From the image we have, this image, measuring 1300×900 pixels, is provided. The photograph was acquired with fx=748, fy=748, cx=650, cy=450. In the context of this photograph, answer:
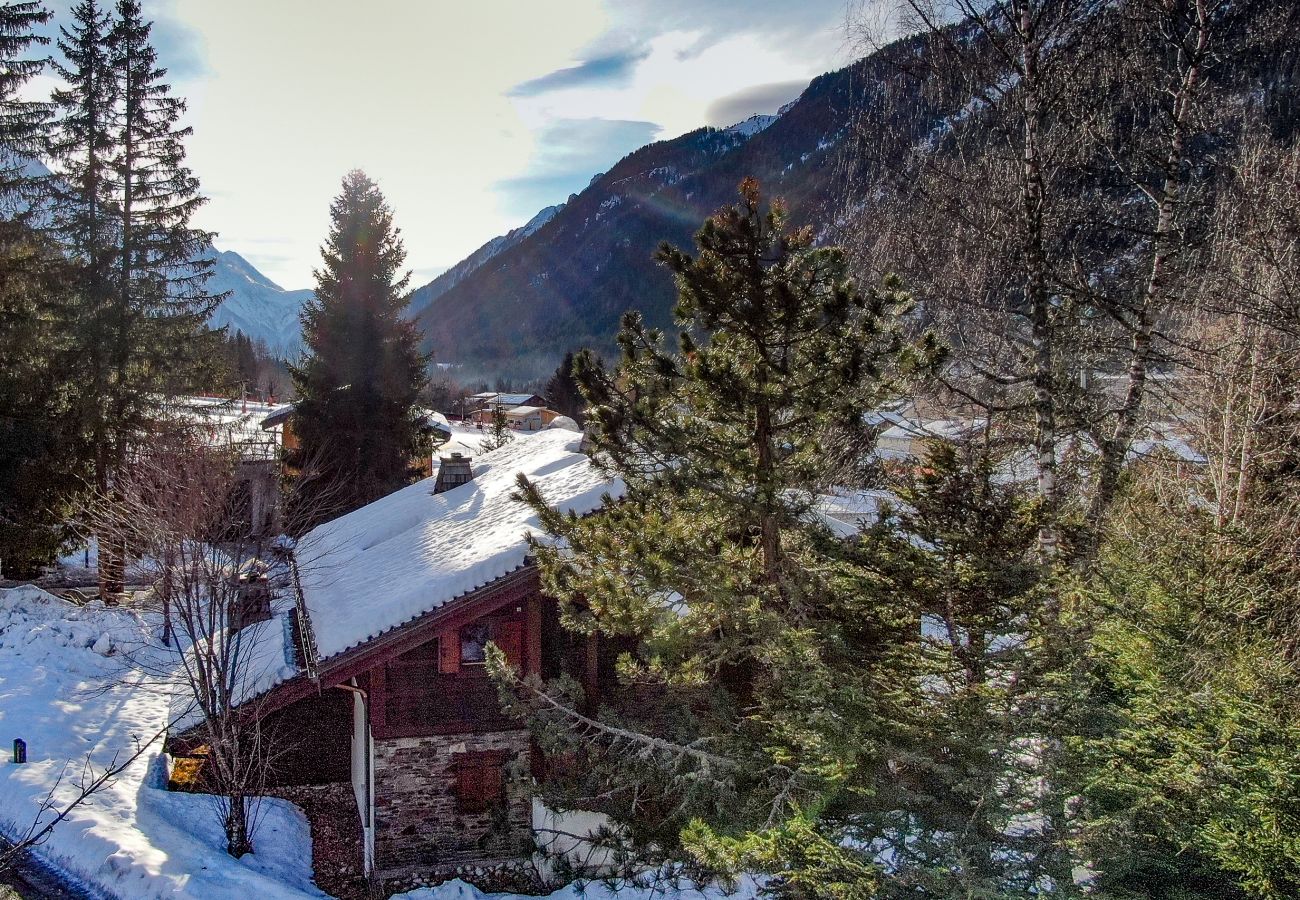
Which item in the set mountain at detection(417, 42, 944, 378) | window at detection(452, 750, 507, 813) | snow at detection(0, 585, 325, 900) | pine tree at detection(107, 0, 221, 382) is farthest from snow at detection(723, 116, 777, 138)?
window at detection(452, 750, 507, 813)

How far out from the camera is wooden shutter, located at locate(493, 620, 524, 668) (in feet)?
36.7

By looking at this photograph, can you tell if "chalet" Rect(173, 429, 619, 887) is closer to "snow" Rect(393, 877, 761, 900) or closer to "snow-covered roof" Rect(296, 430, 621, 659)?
"snow-covered roof" Rect(296, 430, 621, 659)

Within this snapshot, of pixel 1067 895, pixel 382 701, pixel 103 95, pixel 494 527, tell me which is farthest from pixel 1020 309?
pixel 103 95

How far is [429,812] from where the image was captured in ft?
36.4

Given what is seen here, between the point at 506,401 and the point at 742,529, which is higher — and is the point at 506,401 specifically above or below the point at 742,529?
above

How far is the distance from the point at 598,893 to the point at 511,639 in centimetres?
359

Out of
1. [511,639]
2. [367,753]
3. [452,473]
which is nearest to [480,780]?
[367,753]

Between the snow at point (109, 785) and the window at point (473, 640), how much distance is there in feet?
11.9

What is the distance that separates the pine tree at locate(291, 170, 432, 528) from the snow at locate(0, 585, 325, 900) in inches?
360

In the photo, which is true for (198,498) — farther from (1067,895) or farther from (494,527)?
(1067,895)

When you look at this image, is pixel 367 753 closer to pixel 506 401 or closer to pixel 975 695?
pixel 975 695

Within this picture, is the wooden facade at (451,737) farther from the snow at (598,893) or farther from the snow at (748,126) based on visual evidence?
the snow at (748,126)

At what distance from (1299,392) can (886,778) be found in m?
8.24

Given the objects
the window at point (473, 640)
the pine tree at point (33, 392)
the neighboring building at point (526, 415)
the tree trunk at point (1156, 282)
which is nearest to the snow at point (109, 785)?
the pine tree at point (33, 392)
